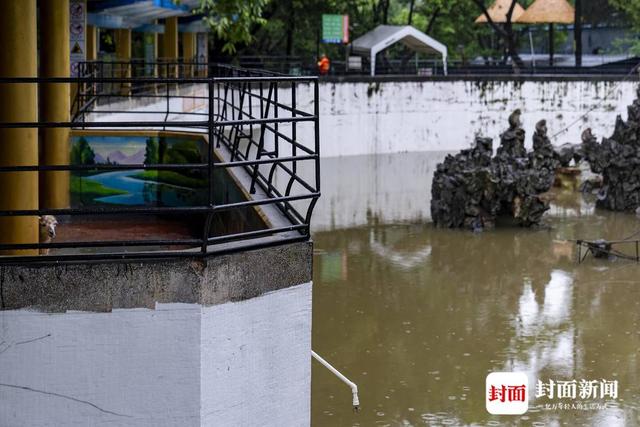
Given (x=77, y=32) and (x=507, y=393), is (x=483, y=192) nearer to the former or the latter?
(x=77, y=32)

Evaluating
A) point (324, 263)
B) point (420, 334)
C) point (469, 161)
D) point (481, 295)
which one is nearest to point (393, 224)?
point (469, 161)

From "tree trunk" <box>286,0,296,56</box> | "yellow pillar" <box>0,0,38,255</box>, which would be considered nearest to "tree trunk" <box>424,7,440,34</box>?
"tree trunk" <box>286,0,296,56</box>

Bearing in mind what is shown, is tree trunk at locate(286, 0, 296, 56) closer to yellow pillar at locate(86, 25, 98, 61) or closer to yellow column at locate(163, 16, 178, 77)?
yellow column at locate(163, 16, 178, 77)

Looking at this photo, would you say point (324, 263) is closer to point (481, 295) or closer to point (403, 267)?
point (403, 267)

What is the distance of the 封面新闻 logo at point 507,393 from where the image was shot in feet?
39.9

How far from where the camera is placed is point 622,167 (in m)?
26.8

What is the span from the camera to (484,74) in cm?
3966

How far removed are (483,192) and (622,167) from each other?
4477 mm

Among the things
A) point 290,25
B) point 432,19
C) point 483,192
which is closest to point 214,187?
point 483,192

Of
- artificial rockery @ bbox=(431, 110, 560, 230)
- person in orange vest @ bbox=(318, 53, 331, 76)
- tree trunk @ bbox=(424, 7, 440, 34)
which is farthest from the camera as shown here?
tree trunk @ bbox=(424, 7, 440, 34)

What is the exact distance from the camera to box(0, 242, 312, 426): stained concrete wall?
16.2ft

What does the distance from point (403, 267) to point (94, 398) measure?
1514cm

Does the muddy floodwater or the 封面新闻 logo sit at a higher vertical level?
the muddy floodwater

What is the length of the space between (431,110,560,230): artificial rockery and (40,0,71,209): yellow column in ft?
50.4
